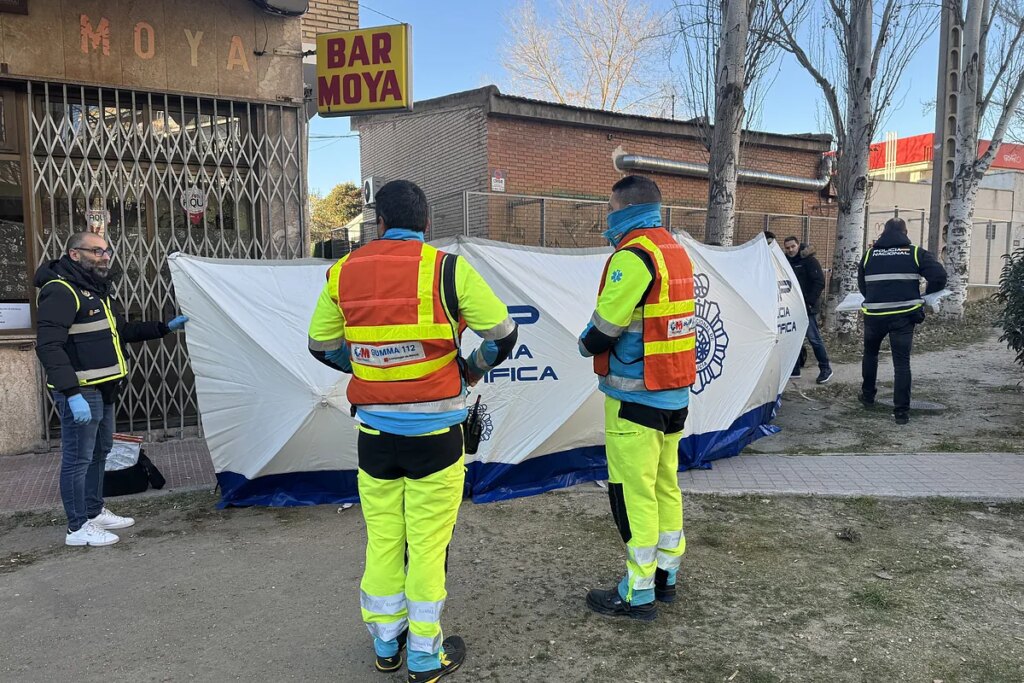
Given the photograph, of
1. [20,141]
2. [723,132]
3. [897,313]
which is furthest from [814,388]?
[20,141]

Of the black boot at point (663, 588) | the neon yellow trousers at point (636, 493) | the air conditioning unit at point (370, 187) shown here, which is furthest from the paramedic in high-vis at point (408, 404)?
the air conditioning unit at point (370, 187)

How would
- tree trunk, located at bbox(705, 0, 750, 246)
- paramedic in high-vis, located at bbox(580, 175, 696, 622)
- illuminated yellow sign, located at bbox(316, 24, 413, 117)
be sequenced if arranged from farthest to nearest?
1. tree trunk, located at bbox(705, 0, 750, 246)
2. illuminated yellow sign, located at bbox(316, 24, 413, 117)
3. paramedic in high-vis, located at bbox(580, 175, 696, 622)

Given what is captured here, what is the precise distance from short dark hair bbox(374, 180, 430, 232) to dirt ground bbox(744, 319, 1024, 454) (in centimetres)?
436

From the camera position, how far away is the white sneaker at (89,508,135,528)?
4.61m

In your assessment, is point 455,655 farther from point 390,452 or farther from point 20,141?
point 20,141

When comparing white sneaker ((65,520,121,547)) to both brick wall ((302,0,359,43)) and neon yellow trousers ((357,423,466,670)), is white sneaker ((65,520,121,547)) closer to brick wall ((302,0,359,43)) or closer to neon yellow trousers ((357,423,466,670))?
neon yellow trousers ((357,423,466,670))

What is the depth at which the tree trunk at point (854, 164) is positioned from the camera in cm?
1229

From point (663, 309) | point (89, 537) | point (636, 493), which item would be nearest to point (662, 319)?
point (663, 309)

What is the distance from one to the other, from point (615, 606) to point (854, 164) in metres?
11.5

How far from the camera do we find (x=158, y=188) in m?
7.09

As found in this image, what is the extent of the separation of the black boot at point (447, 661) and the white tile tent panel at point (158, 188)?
→ 5.07m

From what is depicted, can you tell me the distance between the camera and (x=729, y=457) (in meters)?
6.01

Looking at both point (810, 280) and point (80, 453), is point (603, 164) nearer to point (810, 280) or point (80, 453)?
point (810, 280)

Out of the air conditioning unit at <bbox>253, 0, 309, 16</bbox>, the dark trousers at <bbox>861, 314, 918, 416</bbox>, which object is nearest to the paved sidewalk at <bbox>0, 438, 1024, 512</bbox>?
the dark trousers at <bbox>861, 314, 918, 416</bbox>
